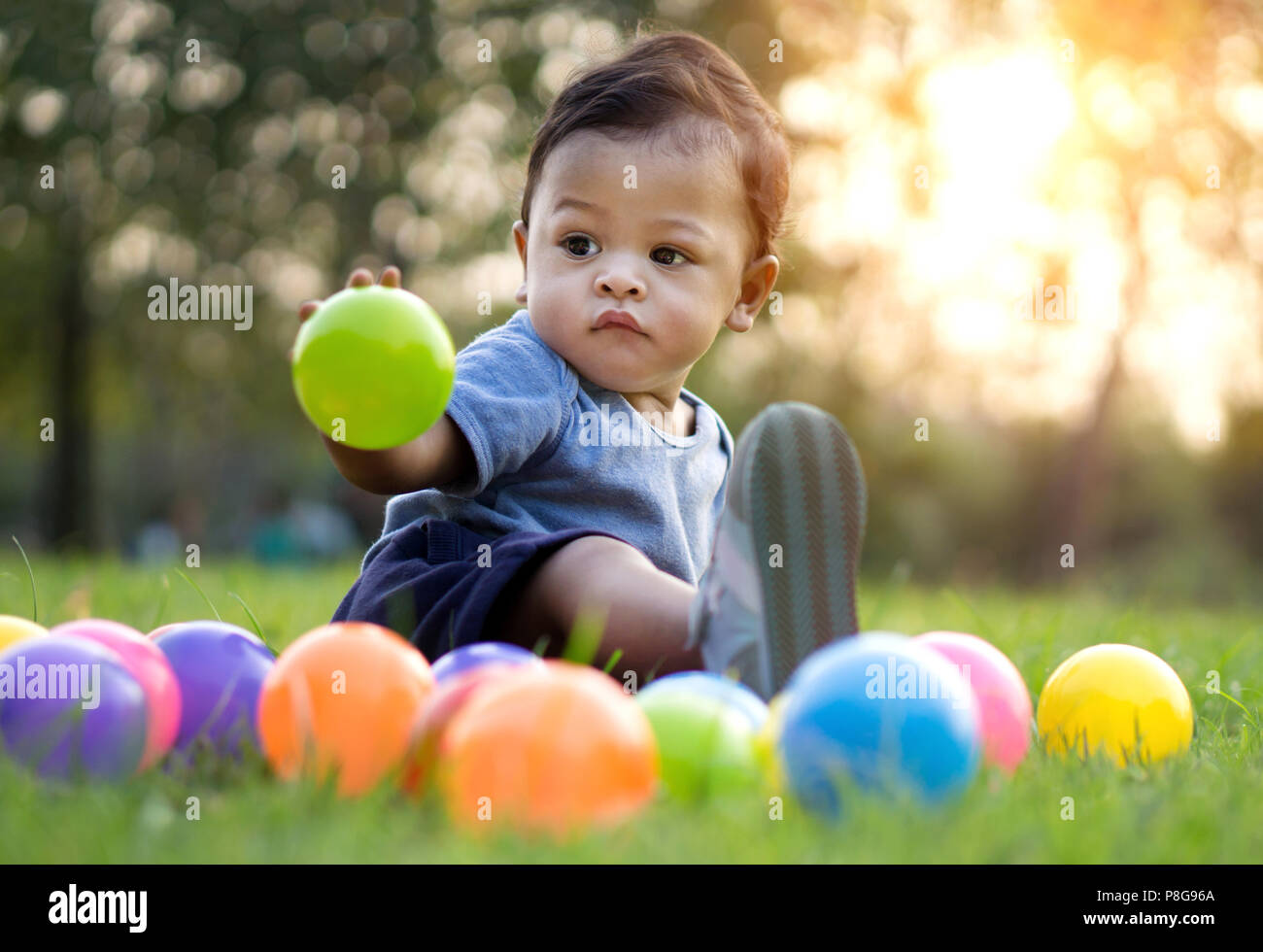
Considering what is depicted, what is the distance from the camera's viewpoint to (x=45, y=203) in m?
10.9

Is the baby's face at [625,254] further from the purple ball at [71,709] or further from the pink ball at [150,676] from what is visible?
the purple ball at [71,709]

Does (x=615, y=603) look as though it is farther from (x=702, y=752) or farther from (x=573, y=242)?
(x=573, y=242)

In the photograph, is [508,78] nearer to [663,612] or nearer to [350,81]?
[350,81]

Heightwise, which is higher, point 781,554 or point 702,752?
point 781,554

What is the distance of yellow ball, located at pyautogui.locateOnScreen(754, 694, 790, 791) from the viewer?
1.37m

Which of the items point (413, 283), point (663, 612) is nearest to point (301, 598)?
point (663, 612)

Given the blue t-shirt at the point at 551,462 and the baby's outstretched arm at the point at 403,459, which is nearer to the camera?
the baby's outstretched arm at the point at 403,459

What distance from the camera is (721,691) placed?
155 cm

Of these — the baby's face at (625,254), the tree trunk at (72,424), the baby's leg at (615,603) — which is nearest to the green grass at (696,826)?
the baby's leg at (615,603)

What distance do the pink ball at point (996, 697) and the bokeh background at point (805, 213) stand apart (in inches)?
286

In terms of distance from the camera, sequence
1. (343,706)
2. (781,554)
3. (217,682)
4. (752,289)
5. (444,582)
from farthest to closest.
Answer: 1. (752,289)
2. (444,582)
3. (781,554)
4. (217,682)
5. (343,706)

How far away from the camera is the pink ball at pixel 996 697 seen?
1.72 m

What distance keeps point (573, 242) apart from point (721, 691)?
47.4 inches

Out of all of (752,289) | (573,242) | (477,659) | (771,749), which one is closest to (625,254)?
(573,242)
